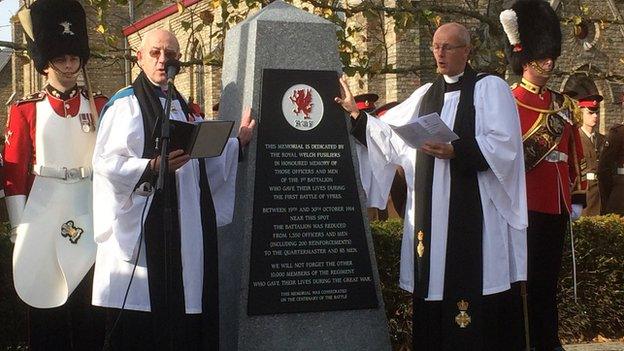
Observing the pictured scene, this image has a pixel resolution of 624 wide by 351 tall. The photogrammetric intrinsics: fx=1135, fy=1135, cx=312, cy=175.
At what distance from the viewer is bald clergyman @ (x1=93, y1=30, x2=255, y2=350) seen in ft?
21.8

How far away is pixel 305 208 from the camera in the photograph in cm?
731

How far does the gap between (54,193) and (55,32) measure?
1033 millimetres

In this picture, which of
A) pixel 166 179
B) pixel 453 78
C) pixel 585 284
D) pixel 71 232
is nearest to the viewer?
pixel 166 179

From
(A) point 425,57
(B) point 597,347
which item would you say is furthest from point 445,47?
(A) point 425,57

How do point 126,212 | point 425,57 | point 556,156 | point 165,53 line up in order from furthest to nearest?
point 425,57
point 556,156
point 165,53
point 126,212

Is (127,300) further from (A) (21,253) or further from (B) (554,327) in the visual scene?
(B) (554,327)

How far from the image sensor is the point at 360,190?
7.53 metres

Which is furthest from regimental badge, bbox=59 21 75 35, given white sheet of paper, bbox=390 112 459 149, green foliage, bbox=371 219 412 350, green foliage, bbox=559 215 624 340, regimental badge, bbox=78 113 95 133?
green foliage, bbox=559 215 624 340

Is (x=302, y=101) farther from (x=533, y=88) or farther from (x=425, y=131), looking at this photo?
(x=533, y=88)

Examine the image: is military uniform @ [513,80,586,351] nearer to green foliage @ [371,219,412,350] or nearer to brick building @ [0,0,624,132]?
green foliage @ [371,219,412,350]

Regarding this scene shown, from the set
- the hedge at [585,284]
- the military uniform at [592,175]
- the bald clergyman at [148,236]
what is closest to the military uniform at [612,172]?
the military uniform at [592,175]

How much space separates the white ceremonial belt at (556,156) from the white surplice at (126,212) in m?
2.75

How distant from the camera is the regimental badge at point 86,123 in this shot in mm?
7203

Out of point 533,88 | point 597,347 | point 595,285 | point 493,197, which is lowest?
point 597,347
